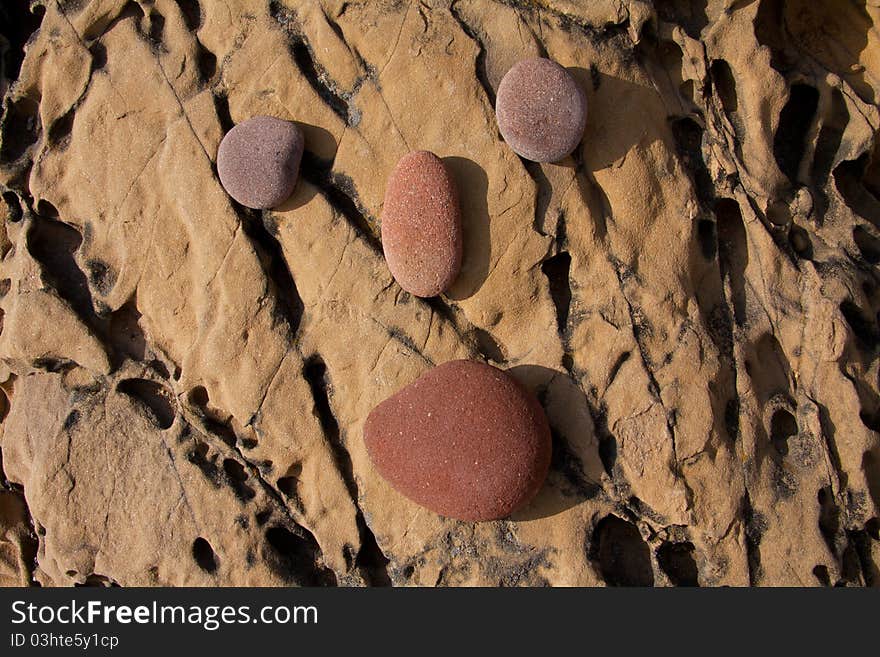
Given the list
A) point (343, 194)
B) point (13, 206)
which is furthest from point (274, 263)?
point (13, 206)

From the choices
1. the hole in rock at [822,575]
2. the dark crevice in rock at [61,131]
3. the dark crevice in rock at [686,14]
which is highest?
the dark crevice in rock at [686,14]

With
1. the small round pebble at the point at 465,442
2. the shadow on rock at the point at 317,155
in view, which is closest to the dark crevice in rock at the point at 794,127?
the small round pebble at the point at 465,442

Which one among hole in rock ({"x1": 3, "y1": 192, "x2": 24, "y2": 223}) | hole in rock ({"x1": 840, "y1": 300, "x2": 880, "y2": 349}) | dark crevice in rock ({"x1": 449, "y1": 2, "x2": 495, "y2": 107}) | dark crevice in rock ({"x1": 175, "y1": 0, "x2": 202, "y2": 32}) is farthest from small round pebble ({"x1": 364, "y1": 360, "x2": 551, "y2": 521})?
hole in rock ({"x1": 3, "y1": 192, "x2": 24, "y2": 223})

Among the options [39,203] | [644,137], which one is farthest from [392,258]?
[39,203]

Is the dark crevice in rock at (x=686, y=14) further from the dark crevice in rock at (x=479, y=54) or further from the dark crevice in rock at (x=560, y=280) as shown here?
the dark crevice in rock at (x=560, y=280)

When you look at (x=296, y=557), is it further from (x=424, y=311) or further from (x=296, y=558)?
(x=424, y=311)

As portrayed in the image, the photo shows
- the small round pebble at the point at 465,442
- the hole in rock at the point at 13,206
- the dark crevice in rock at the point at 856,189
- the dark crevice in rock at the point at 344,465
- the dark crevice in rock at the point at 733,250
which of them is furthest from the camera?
the dark crevice in rock at the point at 856,189
